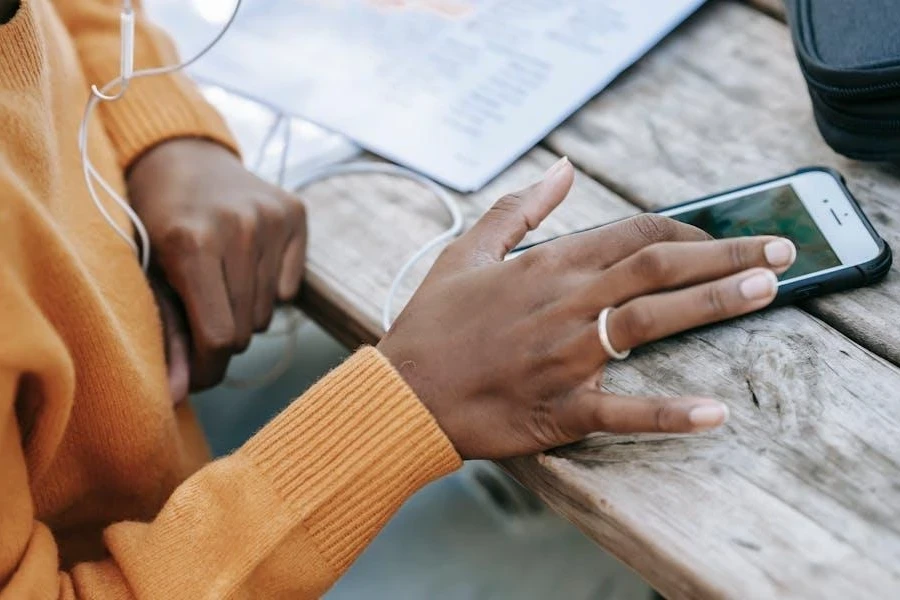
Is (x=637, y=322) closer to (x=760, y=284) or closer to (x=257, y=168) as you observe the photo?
(x=760, y=284)

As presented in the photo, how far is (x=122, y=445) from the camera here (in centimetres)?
67

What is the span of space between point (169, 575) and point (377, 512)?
122 mm

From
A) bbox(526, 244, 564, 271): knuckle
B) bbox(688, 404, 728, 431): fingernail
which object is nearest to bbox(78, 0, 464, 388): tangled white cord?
bbox(526, 244, 564, 271): knuckle

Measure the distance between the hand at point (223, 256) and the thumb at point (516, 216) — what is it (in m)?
0.17

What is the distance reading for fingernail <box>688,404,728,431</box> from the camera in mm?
514

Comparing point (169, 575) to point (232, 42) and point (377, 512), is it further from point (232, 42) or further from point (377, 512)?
point (232, 42)

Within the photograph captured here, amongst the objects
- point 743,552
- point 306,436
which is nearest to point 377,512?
point 306,436

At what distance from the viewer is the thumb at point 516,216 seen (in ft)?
2.10

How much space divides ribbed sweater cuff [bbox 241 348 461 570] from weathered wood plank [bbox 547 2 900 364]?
0.83 feet

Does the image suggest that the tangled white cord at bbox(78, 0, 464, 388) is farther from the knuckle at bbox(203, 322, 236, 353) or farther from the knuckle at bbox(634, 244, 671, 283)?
the knuckle at bbox(634, 244, 671, 283)

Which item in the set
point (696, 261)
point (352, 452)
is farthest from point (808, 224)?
point (352, 452)

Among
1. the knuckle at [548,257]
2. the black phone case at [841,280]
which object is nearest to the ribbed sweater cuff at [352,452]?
the knuckle at [548,257]

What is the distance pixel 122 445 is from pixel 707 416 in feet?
1.24

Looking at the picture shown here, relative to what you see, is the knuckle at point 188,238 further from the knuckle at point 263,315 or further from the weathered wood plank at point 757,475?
the weathered wood plank at point 757,475
